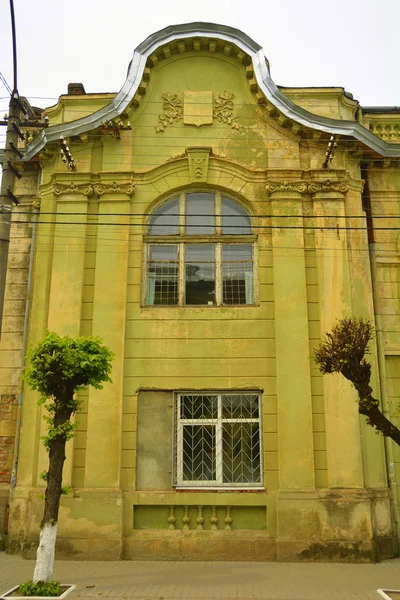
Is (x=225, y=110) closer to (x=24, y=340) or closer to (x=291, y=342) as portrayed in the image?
(x=291, y=342)

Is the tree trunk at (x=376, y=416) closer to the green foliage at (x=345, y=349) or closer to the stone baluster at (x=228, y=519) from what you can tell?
the green foliage at (x=345, y=349)

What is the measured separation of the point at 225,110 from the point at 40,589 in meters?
10.1

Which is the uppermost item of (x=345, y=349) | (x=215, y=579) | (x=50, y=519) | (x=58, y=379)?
(x=345, y=349)

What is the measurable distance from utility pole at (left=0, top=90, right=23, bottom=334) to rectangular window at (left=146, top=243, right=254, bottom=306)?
3.37 m

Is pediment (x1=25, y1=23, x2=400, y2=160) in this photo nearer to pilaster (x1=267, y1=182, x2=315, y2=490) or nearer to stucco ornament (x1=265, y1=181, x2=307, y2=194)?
stucco ornament (x1=265, y1=181, x2=307, y2=194)

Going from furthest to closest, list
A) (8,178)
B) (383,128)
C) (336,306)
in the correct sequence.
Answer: (383,128)
(336,306)
(8,178)

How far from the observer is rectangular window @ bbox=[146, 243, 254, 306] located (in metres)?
12.1

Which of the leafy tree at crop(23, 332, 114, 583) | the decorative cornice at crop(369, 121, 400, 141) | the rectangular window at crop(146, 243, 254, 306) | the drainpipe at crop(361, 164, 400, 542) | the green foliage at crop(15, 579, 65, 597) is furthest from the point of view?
the decorative cornice at crop(369, 121, 400, 141)

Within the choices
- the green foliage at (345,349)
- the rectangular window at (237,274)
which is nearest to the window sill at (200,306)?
the rectangular window at (237,274)

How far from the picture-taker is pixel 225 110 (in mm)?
12977

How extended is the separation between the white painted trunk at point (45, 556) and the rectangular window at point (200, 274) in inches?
203

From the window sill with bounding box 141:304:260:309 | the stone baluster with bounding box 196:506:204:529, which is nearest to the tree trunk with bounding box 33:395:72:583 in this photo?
the stone baluster with bounding box 196:506:204:529

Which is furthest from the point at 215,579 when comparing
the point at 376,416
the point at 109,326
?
the point at 109,326

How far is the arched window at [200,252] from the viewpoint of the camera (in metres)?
12.1
